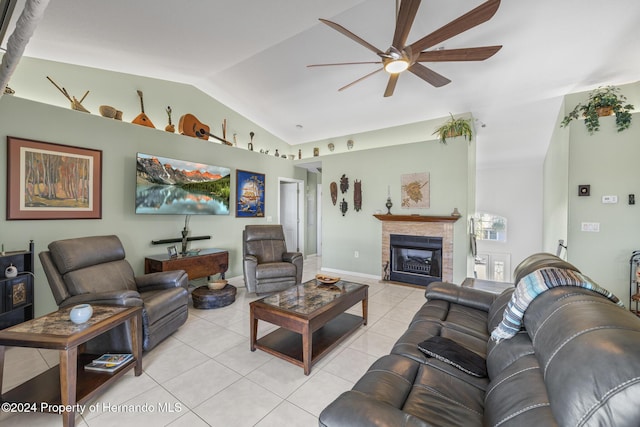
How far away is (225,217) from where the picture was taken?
188 inches

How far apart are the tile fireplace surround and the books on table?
400 cm

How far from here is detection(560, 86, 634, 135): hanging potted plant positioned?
2988 millimetres

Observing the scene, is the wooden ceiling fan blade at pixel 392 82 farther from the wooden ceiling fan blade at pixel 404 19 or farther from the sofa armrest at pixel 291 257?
the sofa armrest at pixel 291 257

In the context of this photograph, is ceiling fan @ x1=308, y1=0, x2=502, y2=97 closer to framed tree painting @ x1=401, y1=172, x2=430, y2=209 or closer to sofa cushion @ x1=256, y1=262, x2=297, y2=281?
framed tree painting @ x1=401, y1=172, x2=430, y2=209

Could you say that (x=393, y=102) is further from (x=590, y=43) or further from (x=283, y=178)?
(x=283, y=178)

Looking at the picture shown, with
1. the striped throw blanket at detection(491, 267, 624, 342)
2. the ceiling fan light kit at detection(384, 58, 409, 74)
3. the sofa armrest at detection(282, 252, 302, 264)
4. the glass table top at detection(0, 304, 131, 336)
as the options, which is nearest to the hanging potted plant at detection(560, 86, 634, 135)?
the ceiling fan light kit at detection(384, 58, 409, 74)

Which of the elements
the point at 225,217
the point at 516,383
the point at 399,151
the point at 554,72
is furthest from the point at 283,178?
the point at 516,383

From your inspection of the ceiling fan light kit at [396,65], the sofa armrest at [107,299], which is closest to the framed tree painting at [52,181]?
the sofa armrest at [107,299]

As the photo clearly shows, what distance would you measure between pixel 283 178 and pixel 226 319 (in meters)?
3.65

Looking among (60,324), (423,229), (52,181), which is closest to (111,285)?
(60,324)

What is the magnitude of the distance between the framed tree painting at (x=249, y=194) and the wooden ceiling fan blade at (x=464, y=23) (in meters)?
3.72

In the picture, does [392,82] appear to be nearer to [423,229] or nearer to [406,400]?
[423,229]

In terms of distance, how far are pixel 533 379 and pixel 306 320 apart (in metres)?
1.41

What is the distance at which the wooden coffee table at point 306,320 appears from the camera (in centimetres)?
208
